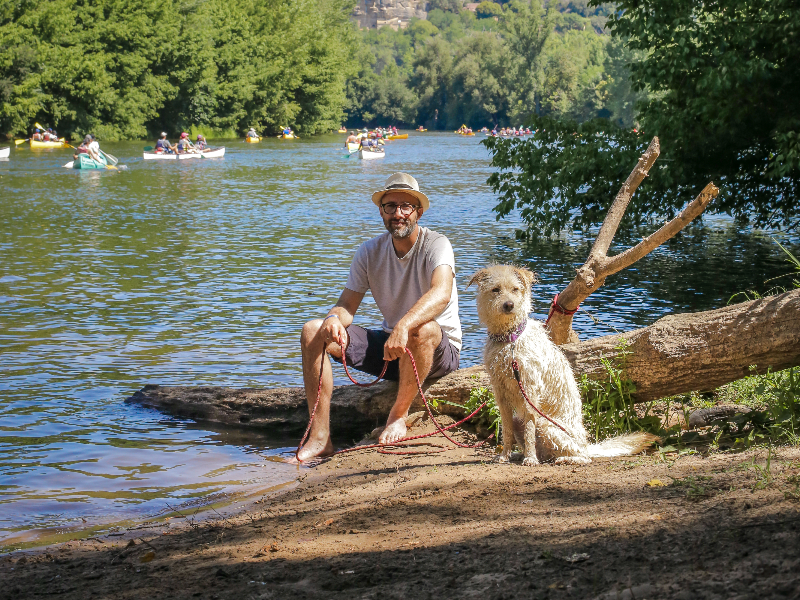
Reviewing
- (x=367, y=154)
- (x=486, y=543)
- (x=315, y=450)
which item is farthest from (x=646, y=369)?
(x=367, y=154)

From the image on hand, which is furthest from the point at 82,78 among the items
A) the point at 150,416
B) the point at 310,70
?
the point at 150,416

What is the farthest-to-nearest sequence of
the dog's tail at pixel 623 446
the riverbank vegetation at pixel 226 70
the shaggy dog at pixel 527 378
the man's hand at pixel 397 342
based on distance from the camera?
the riverbank vegetation at pixel 226 70 < the man's hand at pixel 397 342 < the dog's tail at pixel 623 446 < the shaggy dog at pixel 527 378

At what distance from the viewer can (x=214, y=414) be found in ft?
25.3

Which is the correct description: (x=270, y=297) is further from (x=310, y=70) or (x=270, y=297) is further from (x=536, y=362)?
(x=310, y=70)

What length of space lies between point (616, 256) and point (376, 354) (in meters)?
2.06

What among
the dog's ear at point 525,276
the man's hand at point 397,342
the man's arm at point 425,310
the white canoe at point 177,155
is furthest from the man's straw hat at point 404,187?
the white canoe at point 177,155

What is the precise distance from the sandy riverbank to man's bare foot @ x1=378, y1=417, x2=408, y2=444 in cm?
108

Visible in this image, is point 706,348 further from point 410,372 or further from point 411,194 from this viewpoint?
point 411,194

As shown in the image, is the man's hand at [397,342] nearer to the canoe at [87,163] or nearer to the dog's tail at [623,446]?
the dog's tail at [623,446]

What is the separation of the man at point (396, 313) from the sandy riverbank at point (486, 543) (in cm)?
121

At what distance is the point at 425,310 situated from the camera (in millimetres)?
6531

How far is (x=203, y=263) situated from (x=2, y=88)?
46401 millimetres

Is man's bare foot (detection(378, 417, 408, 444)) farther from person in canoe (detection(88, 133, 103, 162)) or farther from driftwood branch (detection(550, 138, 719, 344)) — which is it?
person in canoe (detection(88, 133, 103, 162))

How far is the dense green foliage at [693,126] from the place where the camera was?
13258 mm
